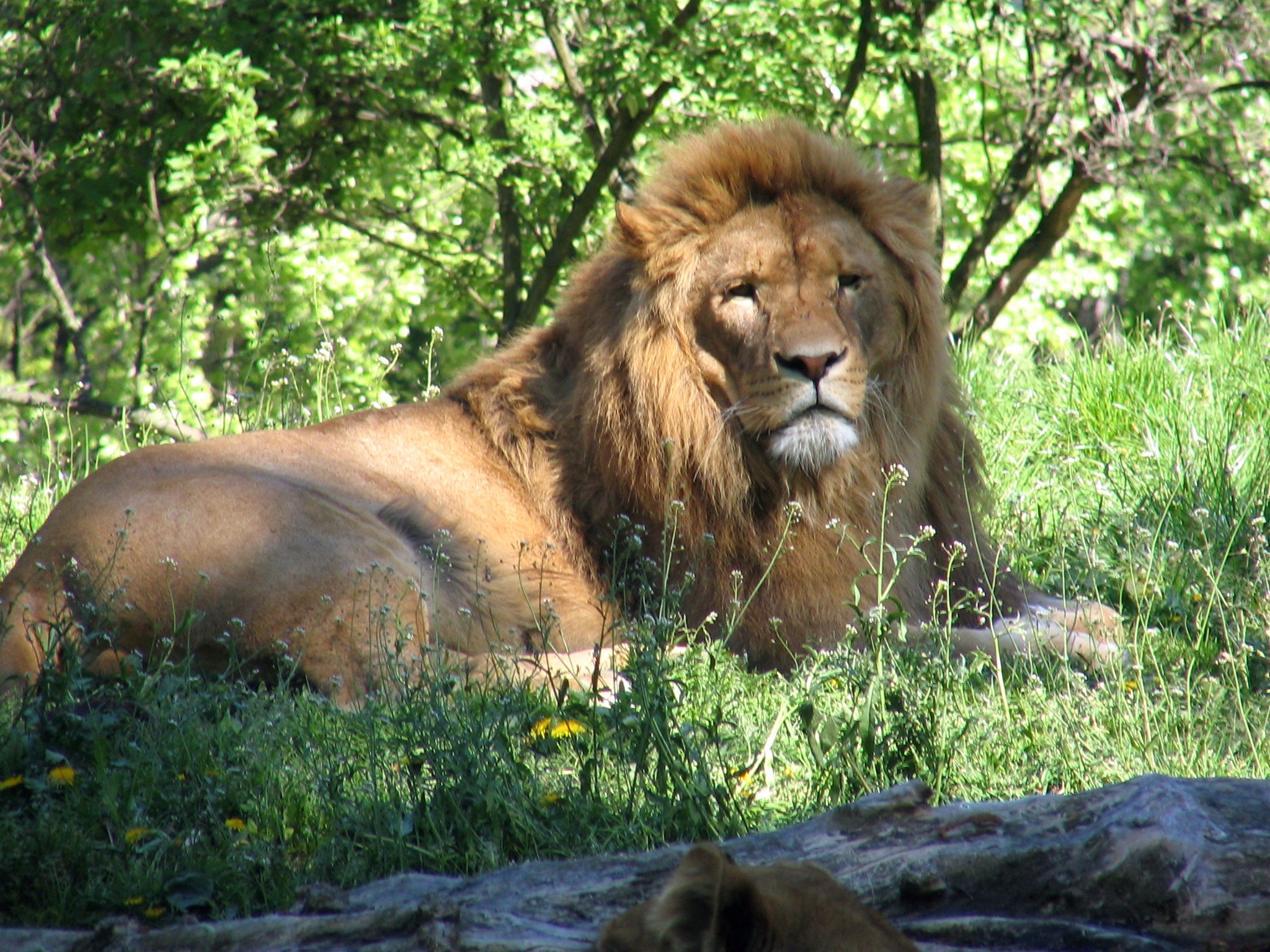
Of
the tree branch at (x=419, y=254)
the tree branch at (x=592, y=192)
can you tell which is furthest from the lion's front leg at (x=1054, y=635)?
the tree branch at (x=419, y=254)

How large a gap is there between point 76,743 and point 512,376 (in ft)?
7.52

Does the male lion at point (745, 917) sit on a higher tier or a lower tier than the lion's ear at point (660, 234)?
lower

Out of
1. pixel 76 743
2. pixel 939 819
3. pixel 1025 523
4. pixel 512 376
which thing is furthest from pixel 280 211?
pixel 939 819

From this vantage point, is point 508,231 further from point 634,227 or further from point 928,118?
point 634,227

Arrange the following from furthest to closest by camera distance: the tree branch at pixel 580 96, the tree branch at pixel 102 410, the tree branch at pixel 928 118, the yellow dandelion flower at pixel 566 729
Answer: the tree branch at pixel 928 118 → the tree branch at pixel 580 96 → the tree branch at pixel 102 410 → the yellow dandelion flower at pixel 566 729

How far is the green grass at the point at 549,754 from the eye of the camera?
8.54 ft

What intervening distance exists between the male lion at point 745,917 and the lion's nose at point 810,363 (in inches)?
111

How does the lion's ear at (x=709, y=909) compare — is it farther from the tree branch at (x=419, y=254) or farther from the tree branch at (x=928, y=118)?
the tree branch at (x=419, y=254)

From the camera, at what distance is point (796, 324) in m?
4.29

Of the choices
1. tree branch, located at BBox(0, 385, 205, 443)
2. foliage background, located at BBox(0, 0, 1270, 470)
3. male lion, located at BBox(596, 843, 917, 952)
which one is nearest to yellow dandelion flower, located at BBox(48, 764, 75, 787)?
male lion, located at BBox(596, 843, 917, 952)

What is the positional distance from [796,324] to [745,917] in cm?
304

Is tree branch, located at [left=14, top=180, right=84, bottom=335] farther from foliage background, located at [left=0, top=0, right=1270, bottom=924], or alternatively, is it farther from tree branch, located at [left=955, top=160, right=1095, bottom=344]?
tree branch, located at [left=955, top=160, right=1095, bottom=344]

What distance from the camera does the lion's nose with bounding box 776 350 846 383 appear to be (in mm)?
4219

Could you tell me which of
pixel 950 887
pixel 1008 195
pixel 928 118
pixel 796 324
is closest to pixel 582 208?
pixel 928 118
